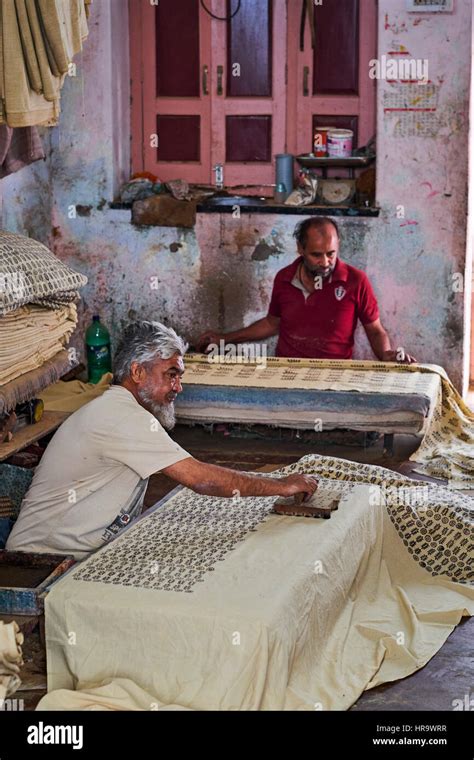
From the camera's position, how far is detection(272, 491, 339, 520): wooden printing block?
4.04 meters

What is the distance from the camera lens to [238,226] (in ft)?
25.9

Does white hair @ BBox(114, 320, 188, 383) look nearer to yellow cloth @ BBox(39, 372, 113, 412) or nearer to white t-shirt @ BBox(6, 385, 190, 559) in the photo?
white t-shirt @ BBox(6, 385, 190, 559)

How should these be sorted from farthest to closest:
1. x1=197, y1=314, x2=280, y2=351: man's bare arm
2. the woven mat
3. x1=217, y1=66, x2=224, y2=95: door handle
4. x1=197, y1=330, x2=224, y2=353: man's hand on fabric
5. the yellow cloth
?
x1=217, y1=66, x2=224, y2=95: door handle → x1=197, y1=314, x2=280, y2=351: man's bare arm → x1=197, y1=330, x2=224, y2=353: man's hand on fabric → the yellow cloth → the woven mat

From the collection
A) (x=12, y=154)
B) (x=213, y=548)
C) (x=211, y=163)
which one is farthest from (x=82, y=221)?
(x=213, y=548)

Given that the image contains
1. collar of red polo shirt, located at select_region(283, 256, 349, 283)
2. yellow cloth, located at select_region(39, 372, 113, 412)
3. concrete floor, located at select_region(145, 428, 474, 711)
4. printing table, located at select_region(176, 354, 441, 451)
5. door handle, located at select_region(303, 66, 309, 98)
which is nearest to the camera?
concrete floor, located at select_region(145, 428, 474, 711)

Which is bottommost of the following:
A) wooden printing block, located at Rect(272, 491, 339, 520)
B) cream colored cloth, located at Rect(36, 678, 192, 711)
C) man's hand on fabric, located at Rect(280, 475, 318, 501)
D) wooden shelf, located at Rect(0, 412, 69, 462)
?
cream colored cloth, located at Rect(36, 678, 192, 711)

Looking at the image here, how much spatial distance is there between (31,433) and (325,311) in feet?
7.83

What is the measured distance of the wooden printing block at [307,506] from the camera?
13.3ft

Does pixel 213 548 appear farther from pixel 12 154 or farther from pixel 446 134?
pixel 446 134

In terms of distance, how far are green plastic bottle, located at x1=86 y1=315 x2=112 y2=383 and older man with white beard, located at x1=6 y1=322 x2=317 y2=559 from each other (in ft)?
12.4

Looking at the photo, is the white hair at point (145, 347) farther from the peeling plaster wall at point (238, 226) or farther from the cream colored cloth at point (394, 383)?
the peeling plaster wall at point (238, 226)

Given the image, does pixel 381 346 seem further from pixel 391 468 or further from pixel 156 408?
pixel 156 408

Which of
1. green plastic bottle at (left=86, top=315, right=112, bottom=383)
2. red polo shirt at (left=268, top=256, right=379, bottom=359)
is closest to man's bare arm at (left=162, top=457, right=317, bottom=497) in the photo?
red polo shirt at (left=268, top=256, right=379, bottom=359)

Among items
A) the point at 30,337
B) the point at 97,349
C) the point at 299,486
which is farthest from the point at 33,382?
the point at 97,349
